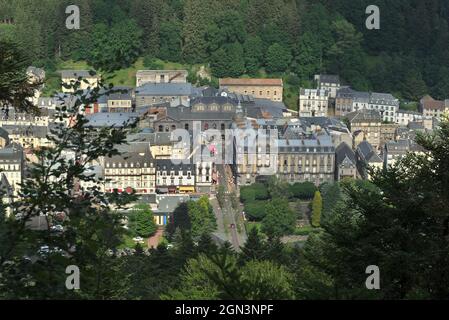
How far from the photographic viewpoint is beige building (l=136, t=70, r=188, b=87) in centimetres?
3569

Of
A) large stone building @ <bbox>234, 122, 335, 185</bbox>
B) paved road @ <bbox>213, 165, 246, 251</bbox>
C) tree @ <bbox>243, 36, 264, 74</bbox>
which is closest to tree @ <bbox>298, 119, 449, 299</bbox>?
paved road @ <bbox>213, 165, 246, 251</bbox>

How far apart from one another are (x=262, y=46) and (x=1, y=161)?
14.7 m

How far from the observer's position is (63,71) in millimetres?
35000

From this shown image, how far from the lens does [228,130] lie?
3105 cm

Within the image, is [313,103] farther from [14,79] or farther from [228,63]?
[14,79]

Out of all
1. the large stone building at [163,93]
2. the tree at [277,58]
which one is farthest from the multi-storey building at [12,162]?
the tree at [277,58]

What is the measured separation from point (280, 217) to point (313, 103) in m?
10.5

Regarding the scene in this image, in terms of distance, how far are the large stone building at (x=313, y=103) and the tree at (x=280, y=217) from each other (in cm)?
966

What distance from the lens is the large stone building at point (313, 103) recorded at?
3522 cm

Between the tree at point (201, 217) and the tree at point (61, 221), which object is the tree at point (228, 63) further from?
the tree at point (61, 221)

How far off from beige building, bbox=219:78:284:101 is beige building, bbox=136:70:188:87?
4.80 feet

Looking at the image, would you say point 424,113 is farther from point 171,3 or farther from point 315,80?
point 171,3
